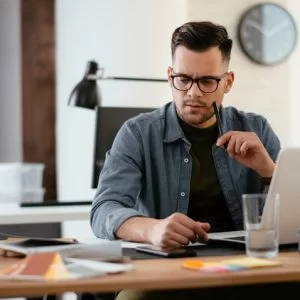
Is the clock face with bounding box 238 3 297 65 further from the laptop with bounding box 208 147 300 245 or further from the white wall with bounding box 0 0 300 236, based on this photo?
the laptop with bounding box 208 147 300 245

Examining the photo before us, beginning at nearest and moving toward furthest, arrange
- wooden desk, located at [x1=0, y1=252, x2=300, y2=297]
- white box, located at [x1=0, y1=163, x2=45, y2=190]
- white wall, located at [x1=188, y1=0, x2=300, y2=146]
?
wooden desk, located at [x1=0, y1=252, x2=300, y2=297], white wall, located at [x1=188, y1=0, x2=300, y2=146], white box, located at [x1=0, y1=163, x2=45, y2=190]

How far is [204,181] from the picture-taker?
6.66 feet

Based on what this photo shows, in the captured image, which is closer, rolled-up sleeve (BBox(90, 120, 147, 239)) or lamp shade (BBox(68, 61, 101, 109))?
rolled-up sleeve (BBox(90, 120, 147, 239))

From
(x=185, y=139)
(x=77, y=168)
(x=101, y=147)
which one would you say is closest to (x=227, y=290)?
(x=185, y=139)

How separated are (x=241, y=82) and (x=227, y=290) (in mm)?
2528

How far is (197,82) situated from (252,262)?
755mm

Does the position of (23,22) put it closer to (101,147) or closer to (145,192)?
(101,147)

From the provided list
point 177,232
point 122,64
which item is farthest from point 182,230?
point 122,64

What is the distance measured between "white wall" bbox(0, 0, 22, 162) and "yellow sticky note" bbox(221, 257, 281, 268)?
12.3 feet

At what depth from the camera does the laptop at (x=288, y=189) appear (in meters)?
1.46

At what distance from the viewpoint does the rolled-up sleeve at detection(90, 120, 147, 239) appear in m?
1.74

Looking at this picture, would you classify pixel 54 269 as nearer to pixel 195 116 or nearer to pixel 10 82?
pixel 195 116

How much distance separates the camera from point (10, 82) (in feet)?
16.3

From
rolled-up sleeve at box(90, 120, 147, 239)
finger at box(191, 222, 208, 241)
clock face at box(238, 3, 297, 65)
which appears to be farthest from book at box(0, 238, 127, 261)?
clock face at box(238, 3, 297, 65)
